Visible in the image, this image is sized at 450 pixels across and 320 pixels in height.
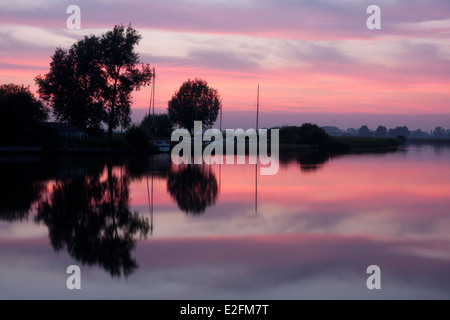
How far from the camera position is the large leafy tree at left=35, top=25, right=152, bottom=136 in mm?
65562

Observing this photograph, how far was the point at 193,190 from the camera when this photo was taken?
24.4 m

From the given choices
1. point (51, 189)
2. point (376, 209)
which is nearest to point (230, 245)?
point (376, 209)

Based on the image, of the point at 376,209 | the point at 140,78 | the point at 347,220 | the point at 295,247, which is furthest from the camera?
the point at 140,78

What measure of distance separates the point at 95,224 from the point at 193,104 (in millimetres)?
87689

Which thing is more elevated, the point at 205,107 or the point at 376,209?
the point at 205,107

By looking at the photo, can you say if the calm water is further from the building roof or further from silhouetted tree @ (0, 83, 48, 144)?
the building roof
